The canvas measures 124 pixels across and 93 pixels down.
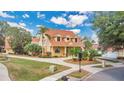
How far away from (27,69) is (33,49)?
0.31m

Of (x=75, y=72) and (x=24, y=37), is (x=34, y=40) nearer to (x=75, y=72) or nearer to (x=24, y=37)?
(x=24, y=37)

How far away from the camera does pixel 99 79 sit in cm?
484

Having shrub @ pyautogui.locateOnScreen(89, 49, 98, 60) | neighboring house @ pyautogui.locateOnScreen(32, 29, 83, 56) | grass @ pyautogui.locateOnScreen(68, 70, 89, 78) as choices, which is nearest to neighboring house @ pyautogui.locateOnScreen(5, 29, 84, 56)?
neighboring house @ pyautogui.locateOnScreen(32, 29, 83, 56)

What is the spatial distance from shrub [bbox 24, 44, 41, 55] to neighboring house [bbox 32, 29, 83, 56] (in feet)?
0.20

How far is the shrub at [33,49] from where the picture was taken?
4.97m

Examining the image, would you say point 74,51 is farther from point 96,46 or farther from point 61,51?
point 96,46

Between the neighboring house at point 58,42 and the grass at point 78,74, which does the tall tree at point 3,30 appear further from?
the grass at point 78,74

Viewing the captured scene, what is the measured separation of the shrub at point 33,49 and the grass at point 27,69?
0.14 m

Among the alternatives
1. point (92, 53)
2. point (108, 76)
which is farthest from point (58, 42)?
point (108, 76)

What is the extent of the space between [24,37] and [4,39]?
0.29 metres

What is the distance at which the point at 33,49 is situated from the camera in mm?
5004

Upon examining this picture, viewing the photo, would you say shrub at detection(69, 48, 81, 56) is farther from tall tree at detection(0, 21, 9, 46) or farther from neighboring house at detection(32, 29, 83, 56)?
tall tree at detection(0, 21, 9, 46)
